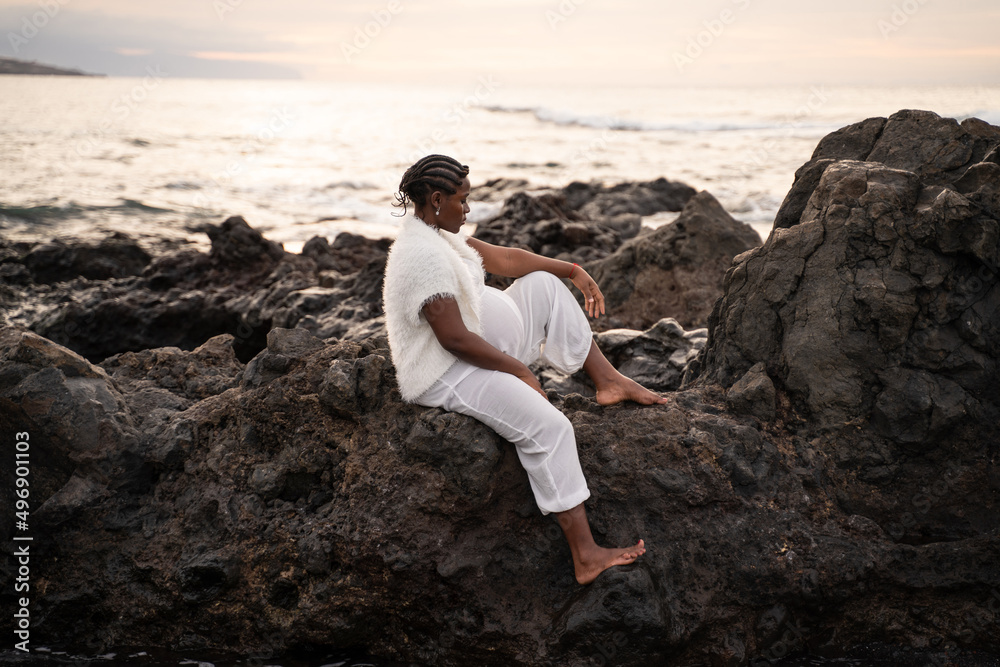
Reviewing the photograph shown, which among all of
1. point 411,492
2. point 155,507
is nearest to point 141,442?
point 155,507

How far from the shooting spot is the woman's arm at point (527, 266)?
3.81 m

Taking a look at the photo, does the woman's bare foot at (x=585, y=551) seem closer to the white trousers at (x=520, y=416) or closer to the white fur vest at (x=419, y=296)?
the white trousers at (x=520, y=416)

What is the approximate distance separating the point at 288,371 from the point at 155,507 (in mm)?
866

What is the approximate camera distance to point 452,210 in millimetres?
3279

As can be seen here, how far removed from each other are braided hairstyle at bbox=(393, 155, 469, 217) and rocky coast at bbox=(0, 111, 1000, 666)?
854 millimetres

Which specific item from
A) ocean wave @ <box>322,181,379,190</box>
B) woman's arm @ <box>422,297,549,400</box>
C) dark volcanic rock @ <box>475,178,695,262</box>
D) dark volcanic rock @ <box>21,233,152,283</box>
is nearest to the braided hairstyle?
woman's arm @ <box>422,297,549,400</box>

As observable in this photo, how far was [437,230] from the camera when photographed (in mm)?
3320

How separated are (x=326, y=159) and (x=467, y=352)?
26716mm

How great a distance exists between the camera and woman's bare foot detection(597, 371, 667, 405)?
3.53 meters

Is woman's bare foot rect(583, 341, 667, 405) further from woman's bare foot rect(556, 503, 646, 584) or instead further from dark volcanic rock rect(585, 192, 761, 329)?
dark volcanic rock rect(585, 192, 761, 329)

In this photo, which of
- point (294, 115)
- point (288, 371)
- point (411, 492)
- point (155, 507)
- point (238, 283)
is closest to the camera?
point (411, 492)

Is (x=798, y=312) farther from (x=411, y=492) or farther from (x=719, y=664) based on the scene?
(x=411, y=492)

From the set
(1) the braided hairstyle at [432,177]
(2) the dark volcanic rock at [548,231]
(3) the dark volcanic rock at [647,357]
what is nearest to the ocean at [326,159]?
(2) the dark volcanic rock at [548,231]

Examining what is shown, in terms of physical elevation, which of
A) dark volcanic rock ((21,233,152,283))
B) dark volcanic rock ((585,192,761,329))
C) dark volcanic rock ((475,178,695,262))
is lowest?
dark volcanic rock ((21,233,152,283))
